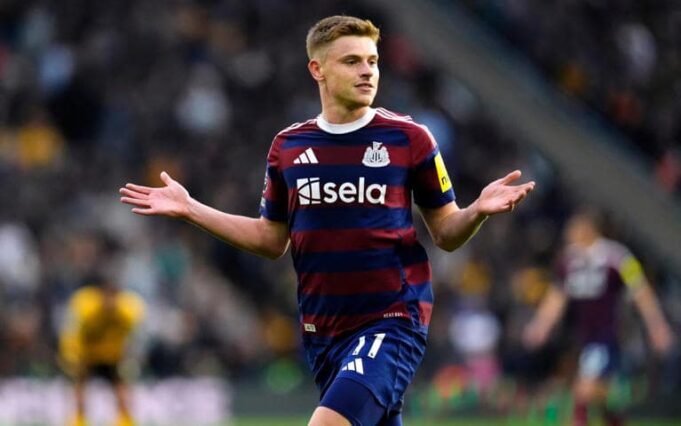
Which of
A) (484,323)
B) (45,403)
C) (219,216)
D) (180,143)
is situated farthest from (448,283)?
(219,216)

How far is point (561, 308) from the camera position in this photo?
1455 cm

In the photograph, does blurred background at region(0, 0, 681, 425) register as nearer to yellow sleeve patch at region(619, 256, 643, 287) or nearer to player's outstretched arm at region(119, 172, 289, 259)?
yellow sleeve patch at region(619, 256, 643, 287)

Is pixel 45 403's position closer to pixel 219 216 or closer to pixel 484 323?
pixel 484 323

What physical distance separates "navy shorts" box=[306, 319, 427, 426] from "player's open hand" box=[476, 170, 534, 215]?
2.23ft

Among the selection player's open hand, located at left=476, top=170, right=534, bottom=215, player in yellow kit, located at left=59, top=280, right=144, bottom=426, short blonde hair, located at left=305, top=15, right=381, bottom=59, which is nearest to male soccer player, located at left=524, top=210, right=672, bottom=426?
player in yellow kit, located at left=59, top=280, right=144, bottom=426

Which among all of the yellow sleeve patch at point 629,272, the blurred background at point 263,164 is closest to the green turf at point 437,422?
the blurred background at point 263,164

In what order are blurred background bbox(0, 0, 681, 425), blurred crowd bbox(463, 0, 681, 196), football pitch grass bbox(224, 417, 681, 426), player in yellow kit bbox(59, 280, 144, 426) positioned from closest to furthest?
player in yellow kit bbox(59, 280, 144, 426) → football pitch grass bbox(224, 417, 681, 426) → blurred background bbox(0, 0, 681, 425) → blurred crowd bbox(463, 0, 681, 196)

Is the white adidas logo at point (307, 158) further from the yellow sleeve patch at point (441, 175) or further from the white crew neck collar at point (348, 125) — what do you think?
the yellow sleeve patch at point (441, 175)

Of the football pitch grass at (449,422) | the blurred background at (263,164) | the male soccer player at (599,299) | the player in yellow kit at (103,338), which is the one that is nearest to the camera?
the male soccer player at (599,299)

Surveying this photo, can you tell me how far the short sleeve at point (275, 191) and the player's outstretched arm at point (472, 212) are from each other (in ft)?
2.18

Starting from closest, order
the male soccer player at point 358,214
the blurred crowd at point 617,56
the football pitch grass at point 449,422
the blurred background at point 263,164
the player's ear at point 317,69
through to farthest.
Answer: the male soccer player at point 358,214 < the player's ear at point 317,69 < the football pitch grass at point 449,422 < the blurred background at point 263,164 < the blurred crowd at point 617,56

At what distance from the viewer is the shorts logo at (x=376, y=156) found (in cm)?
716

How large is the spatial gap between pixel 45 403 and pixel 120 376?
10.4 feet

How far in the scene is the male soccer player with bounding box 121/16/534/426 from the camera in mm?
7070
